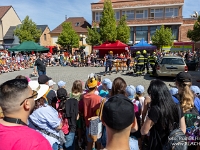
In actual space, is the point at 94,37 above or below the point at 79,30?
below

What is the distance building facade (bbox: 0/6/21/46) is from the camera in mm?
42562

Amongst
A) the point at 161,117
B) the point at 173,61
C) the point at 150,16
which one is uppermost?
the point at 150,16

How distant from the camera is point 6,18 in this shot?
144 feet

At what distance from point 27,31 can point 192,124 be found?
36847 mm

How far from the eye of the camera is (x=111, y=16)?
31.9m

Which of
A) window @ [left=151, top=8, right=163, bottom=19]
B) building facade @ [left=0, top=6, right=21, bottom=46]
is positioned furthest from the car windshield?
building facade @ [left=0, top=6, right=21, bottom=46]

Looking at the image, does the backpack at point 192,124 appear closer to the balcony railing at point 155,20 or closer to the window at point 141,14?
the balcony railing at point 155,20

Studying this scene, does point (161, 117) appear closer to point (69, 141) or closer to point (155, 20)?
point (69, 141)

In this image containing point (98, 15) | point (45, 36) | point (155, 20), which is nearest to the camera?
point (155, 20)

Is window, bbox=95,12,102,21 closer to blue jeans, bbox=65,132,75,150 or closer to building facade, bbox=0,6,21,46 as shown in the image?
building facade, bbox=0,6,21,46

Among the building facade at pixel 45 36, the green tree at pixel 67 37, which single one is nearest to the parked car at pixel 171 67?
the green tree at pixel 67 37

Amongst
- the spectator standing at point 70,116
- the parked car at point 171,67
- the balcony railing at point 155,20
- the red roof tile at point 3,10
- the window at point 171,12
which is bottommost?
the spectator standing at point 70,116

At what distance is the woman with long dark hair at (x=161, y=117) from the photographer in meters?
2.49

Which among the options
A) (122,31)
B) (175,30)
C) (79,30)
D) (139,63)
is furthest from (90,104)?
(79,30)
